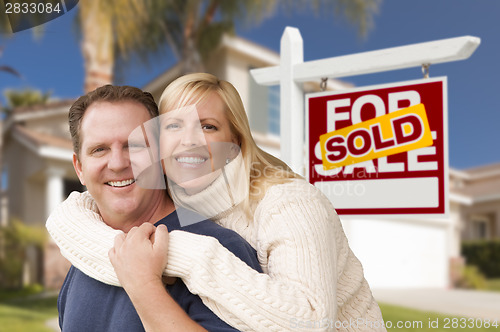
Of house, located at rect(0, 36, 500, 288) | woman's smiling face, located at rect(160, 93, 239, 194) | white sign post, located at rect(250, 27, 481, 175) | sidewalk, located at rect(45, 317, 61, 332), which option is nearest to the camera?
woman's smiling face, located at rect(160, 93, 239, 194)

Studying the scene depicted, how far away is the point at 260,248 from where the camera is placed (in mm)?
1709

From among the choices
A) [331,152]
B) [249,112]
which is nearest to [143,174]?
[331,152]

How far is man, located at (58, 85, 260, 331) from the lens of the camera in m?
1.52

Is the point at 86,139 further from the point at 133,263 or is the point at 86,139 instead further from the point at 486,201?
the point at 486,201

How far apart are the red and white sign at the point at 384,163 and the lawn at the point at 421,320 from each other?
18.9 feet

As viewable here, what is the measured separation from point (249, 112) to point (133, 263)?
1502 centimetres

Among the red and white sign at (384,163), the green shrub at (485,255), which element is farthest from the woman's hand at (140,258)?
the green shrub at (485,255)

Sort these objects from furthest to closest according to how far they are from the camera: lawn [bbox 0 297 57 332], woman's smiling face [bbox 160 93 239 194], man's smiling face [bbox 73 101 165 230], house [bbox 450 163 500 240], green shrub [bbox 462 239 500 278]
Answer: house [bbox 450 163 500 240] < green shrub [bbox 462 239 500 278] < lawn [bbox 0 297 57 332] < woman's smiling face [bbox 160 93 239 194] < man's smiling face [bbox 73 101 165 230]

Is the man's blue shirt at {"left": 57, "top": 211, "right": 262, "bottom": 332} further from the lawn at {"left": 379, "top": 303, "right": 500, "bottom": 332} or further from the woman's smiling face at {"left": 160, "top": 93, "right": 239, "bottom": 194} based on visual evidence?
the lawn at {"left": 379, "top": 303, "right": 500, "bottom": 332}

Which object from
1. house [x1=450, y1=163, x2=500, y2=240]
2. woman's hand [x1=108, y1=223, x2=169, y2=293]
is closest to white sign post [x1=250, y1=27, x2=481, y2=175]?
woman's hand [x1=108, y1=223, x2=169, y2=293]

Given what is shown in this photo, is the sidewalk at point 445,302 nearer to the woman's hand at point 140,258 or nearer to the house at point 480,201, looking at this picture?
the woman's hand at point 140,258

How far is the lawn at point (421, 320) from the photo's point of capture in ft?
28.8

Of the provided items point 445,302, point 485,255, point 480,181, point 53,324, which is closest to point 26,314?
point 53,324

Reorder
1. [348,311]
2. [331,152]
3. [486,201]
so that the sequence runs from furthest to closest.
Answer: [486,201] → [331,152] → [348,311]
